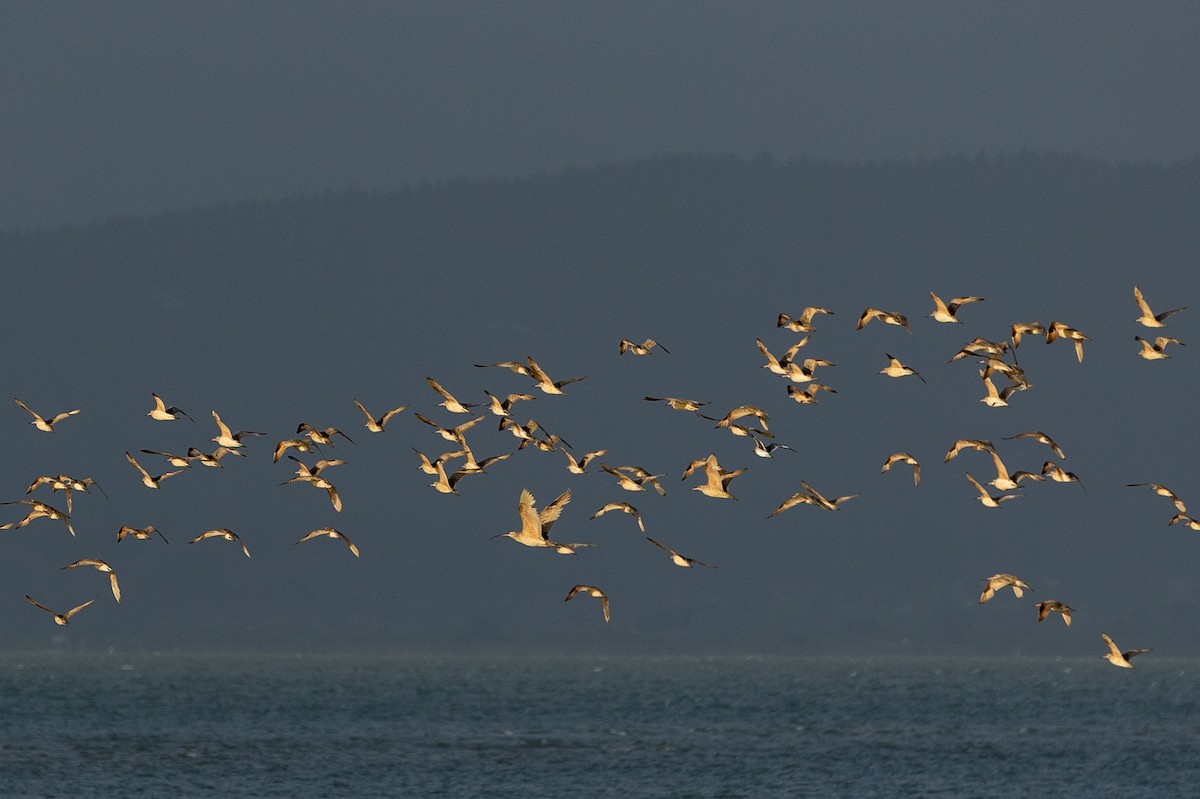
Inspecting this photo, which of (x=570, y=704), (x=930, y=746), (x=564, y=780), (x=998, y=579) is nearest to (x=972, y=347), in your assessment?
(x=998, y=579)

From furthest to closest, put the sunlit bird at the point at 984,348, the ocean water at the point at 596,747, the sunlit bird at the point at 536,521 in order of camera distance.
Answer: the ocean water at the point at 596,747, the sunlit bird at the point at 984,348, the sunlit bird at the point at 536,521

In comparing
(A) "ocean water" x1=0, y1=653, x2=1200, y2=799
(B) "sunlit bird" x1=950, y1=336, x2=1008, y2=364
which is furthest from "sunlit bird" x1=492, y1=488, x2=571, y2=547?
(A) "ocean water" x1=0, y1=653, x2=1200, y2=799

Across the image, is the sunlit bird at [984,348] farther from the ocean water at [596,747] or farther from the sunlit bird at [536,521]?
the ocean water at [596,747]

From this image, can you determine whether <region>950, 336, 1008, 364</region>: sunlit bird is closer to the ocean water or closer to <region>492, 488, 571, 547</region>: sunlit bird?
<region>492, 488, 571, 547</region>: sunlit bird

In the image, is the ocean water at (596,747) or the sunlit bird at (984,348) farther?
the ocean water at (596,747)

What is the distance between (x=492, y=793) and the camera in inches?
3883

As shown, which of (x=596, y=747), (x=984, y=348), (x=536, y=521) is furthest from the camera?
(x=596, y=747)

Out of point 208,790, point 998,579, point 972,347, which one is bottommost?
point 208,790

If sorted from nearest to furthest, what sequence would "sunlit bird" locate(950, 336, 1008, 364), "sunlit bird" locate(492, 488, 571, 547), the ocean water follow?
"sunlit bird" locate(492, 488, 571, 547)
"sunlit bird" locate(950, 336, 1008, 364)
the ocean water

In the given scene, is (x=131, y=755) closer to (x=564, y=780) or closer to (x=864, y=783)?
(x=564, y=780)

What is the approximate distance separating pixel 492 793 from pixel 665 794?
8739 mm

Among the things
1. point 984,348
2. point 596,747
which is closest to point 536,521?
point 984,348

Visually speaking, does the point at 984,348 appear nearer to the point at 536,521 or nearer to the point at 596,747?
the point at 536,521

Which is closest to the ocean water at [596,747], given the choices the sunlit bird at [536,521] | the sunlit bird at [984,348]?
the sunlit bird at [984,348]
